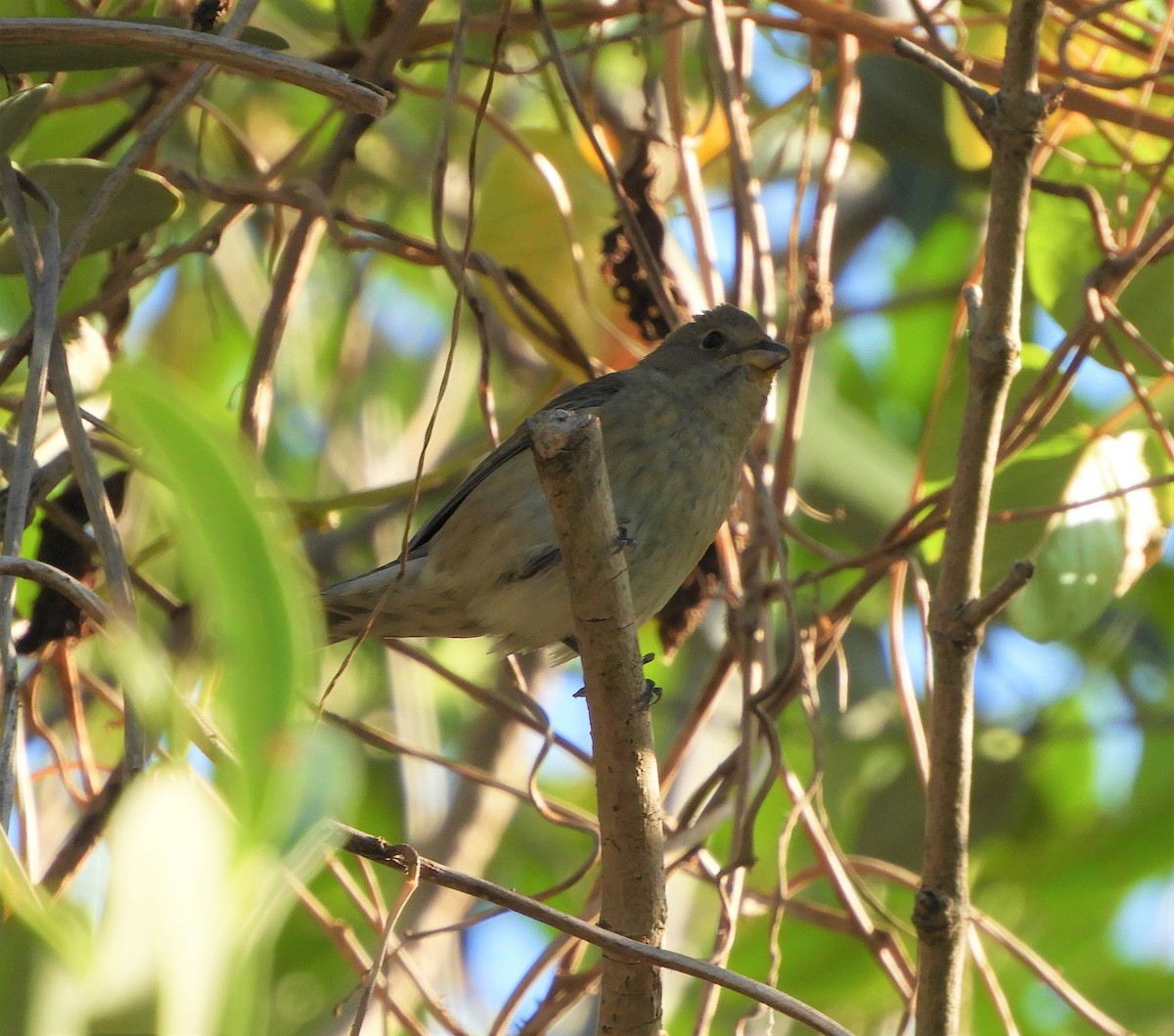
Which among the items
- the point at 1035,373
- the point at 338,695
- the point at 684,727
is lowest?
the point at 684,727

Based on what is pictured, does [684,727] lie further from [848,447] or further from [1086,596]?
[848,447]

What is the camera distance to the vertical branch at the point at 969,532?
2.32 metres

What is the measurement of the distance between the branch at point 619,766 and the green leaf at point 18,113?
3.07ft

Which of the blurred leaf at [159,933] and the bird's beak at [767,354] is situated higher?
the bird's beak at [767,354]

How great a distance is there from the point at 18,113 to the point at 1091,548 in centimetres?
230

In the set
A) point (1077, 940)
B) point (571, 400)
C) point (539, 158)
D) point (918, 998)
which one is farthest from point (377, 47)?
point (1077, 940)

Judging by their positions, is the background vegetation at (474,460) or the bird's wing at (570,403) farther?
the bird's wing at (570,403)

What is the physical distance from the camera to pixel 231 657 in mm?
984

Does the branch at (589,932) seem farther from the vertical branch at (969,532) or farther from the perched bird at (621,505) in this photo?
the perched bird at (621,505)

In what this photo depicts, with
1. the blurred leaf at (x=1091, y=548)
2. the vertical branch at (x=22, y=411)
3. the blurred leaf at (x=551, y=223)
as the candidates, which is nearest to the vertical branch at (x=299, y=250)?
the blurred leaf at (x=551, y=223)

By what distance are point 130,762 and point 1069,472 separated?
7.25ft

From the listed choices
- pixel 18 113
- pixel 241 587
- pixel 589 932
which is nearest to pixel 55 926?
pixel 241 587

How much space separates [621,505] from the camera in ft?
11.3

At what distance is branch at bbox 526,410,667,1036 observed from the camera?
2041 mm
